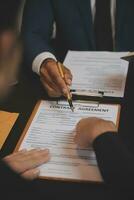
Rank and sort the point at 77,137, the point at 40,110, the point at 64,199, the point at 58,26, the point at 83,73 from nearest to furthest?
the point at 64,199 → the point at 77,137 → the point at 40,110 → the point at 83,73 → the point at 58,26

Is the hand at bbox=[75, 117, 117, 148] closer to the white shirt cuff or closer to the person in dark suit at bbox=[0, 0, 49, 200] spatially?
the person in dark suit at bbox=[0, 0, 49, 200]

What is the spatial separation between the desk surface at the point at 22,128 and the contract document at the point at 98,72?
85mm

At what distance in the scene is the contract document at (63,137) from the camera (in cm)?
77

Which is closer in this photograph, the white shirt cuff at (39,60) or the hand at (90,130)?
the hand at (90,130)

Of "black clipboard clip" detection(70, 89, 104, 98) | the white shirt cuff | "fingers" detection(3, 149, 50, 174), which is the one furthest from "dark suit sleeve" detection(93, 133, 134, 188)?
the white shirt cuff

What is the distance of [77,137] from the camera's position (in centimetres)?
85

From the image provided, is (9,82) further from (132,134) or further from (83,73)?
(83,73)

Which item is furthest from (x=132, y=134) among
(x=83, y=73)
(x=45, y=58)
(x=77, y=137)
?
(x=45, y=58)

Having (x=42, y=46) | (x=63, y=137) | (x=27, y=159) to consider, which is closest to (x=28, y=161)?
(x=27, y=159)

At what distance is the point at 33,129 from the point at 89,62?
411 millimetres

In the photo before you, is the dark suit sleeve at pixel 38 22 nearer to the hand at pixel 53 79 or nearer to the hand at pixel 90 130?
the hand at pixel 53 79

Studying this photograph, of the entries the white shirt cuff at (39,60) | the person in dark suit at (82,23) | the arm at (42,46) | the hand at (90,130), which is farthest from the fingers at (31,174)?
the person in dark suit at (82,23)

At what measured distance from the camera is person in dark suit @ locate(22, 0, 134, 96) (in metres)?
1.40

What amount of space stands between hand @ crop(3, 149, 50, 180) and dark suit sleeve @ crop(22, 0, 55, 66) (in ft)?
1.99
